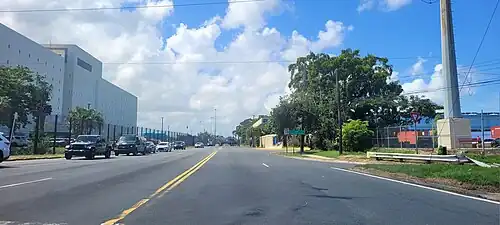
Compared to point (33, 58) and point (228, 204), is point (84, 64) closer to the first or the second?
point (33, 58)

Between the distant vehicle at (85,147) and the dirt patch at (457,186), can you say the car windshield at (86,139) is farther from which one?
the dirt patch at (457,186)

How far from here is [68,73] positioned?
10281 cm

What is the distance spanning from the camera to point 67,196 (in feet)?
38.8

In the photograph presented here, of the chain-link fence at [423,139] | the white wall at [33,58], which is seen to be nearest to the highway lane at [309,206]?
the chain-link fence at [423,139]

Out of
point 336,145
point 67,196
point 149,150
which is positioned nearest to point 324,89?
point 336,145

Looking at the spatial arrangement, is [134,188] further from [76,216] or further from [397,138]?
[397,138]

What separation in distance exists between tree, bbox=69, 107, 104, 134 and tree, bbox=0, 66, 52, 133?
87.4ft

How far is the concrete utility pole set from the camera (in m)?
37.7

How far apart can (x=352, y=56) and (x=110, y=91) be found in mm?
80371

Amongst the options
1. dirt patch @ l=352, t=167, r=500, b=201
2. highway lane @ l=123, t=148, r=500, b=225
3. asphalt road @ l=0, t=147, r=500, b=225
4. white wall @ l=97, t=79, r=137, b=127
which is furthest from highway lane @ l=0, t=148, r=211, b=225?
white wall @ l=97, t=79, r=137, b=127

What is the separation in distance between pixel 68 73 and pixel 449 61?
276 ft

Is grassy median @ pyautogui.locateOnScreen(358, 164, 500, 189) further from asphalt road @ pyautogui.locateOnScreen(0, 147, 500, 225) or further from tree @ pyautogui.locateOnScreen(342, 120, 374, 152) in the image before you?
tree @ pyautogui.locateOnScreen(342, 120, 374, 152)

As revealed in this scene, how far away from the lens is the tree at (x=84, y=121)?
3071 inches

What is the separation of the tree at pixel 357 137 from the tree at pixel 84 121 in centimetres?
4230
